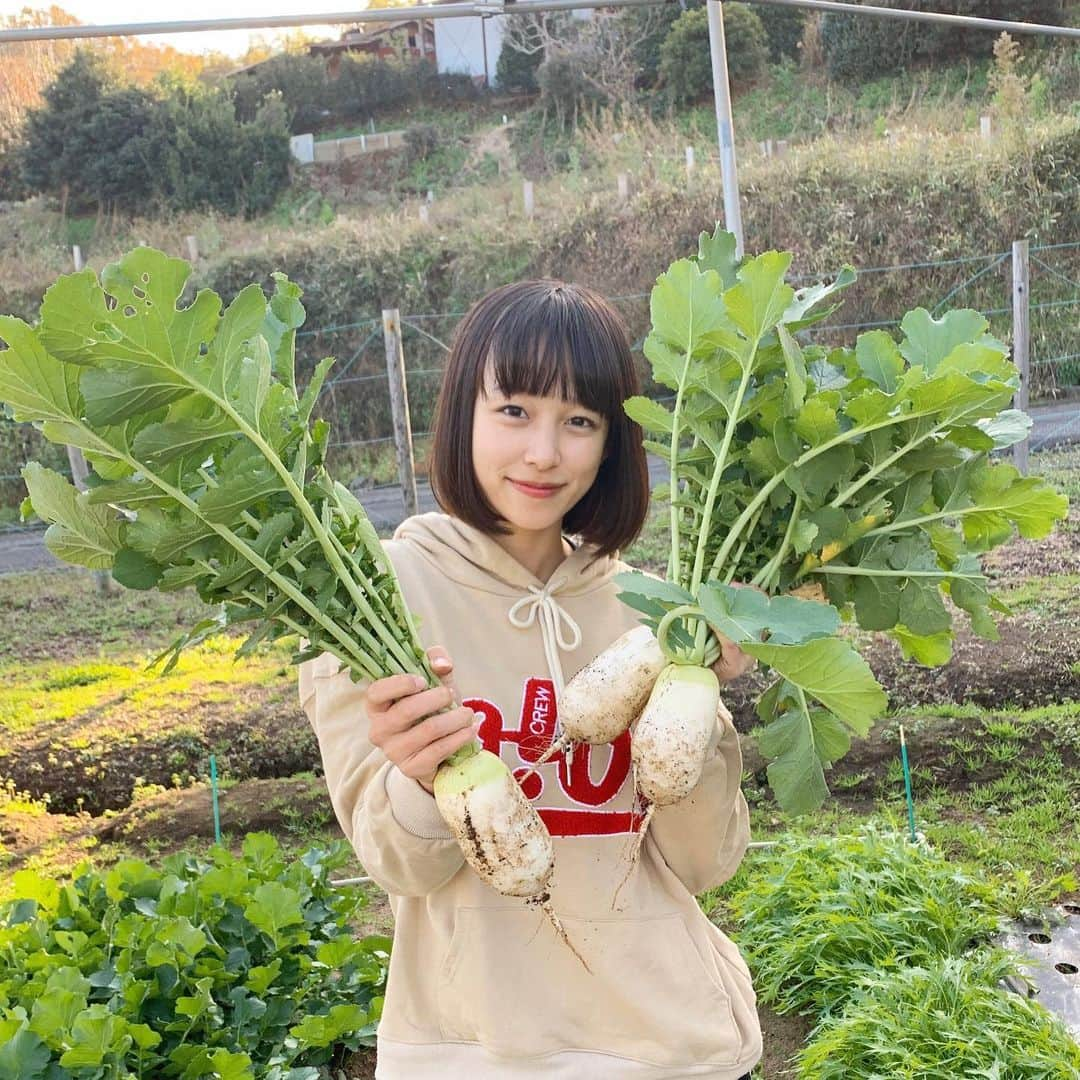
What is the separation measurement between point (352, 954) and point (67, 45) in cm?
691

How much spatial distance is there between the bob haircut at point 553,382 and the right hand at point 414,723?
321 millimetres

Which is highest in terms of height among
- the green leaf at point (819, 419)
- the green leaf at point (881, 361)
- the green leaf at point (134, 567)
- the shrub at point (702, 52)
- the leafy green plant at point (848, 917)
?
the shrub at point (702, 52)

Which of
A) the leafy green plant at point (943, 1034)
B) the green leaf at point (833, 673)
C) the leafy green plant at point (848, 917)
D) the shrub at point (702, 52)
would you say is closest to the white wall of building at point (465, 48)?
the shrub at point (702, 52)

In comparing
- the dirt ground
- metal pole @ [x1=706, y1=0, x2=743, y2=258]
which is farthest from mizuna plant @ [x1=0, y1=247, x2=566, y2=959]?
metal pole @ [x1=706, y1=0, x2=743, y2=258]

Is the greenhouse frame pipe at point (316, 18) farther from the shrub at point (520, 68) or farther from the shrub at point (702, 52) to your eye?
the shrub at point (520, 68)

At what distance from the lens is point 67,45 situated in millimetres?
7051

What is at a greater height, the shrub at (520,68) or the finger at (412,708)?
the shrub at (520,68)

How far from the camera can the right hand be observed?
1.06m

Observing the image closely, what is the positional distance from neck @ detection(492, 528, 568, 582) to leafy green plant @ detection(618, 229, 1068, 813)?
21cm

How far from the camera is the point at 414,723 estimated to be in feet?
3.57

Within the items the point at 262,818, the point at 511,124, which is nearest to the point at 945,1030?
the point at 262,818

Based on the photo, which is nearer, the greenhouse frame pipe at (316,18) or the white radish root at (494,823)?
the white radish root at (494,823)

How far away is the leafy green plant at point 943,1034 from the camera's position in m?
1.84

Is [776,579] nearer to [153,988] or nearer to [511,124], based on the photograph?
[153,988]
